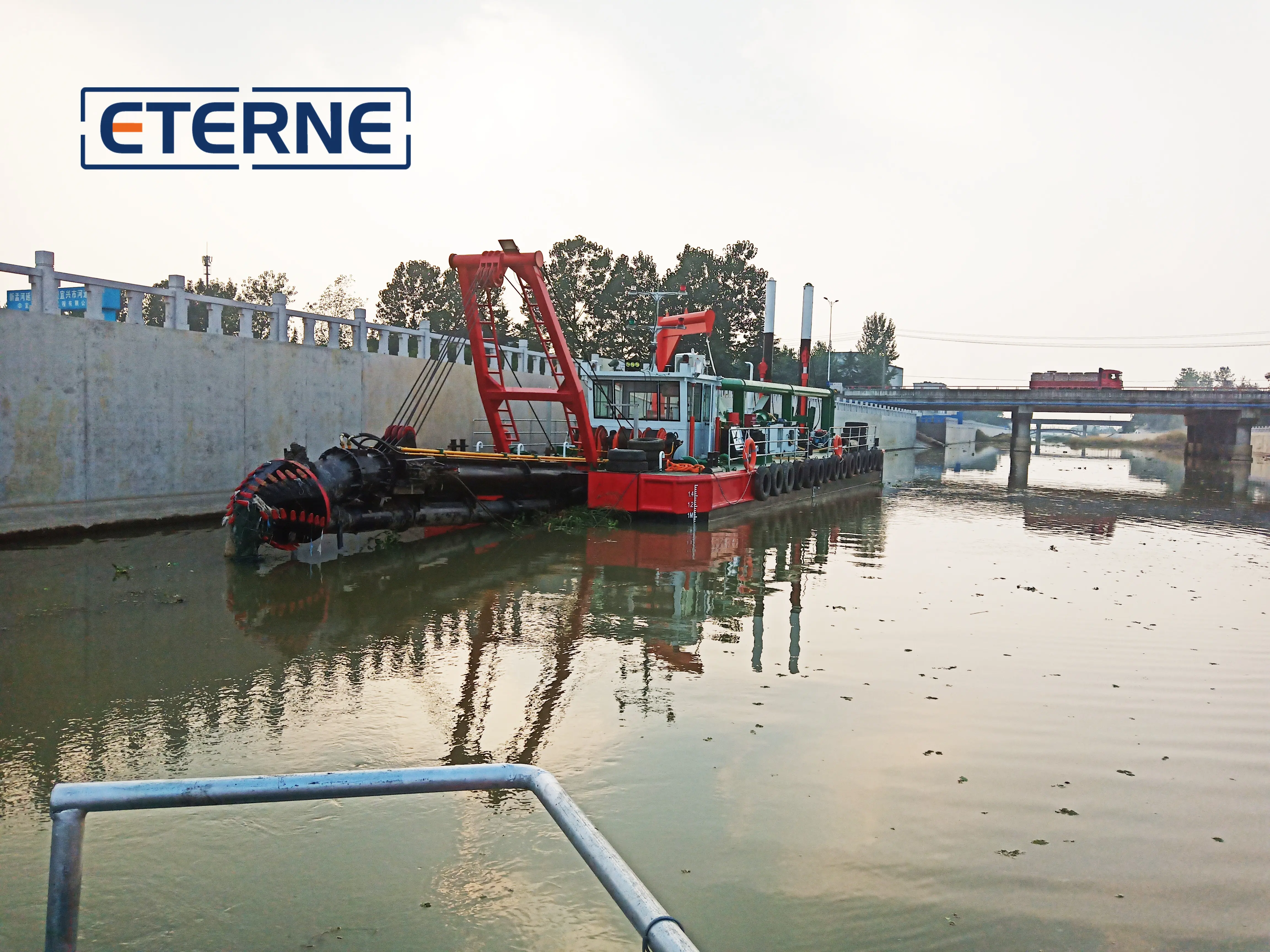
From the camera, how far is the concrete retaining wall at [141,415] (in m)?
13.2

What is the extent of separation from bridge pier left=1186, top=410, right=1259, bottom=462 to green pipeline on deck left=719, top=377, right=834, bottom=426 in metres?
40.0

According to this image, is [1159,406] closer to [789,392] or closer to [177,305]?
[789,392]

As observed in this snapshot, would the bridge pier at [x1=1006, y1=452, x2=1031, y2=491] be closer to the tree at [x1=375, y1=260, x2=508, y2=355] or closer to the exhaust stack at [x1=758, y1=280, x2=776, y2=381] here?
the exhaust stack at [x1=758, y1=280, x2=776, y2=381]

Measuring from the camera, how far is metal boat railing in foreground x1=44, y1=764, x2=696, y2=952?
2.36 meters

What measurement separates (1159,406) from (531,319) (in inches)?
2136

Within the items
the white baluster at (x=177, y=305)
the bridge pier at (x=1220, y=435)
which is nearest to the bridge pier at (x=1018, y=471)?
the bridge pier at (x=1220, y=435)

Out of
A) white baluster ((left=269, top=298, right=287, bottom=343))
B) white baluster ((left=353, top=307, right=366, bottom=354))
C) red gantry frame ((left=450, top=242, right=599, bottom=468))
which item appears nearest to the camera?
red gantry frame ((left=450, top=242, right=599, bottom=468))

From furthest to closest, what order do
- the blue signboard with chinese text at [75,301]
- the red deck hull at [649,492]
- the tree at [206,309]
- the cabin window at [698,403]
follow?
the tree at [206,309], the cabin window at [698,403], the red deck hull at [649,492], the blue signboard with chinese text at [75,301]

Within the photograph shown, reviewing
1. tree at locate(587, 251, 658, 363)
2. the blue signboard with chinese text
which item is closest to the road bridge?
tree at locate(587, 251, 658, 363)

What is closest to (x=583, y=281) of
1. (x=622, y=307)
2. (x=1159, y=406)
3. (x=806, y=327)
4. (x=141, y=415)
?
(x=622, y=307)

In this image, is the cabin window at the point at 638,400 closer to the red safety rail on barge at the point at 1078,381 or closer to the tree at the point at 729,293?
the tree at the point at 729,293

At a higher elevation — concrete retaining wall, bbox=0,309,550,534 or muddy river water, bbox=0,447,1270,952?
concrete retaining wall, bbox=0,309,550,534

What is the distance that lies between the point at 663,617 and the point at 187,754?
208 inches

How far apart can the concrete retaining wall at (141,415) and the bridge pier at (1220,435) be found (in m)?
57.3
